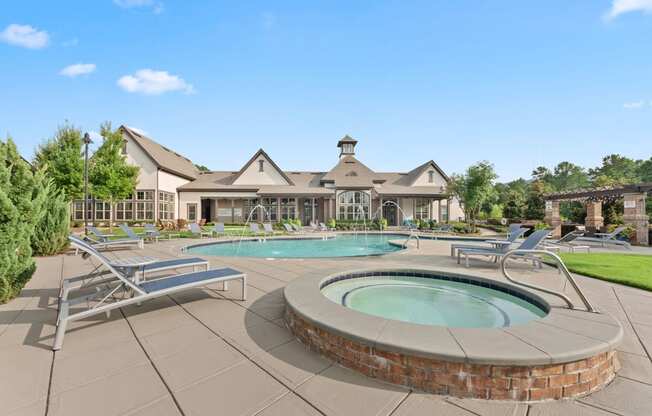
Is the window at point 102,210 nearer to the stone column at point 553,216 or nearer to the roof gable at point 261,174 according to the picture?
the roof gable at point 261,174

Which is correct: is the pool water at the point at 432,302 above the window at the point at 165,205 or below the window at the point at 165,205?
below

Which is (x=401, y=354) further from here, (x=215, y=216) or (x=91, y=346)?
(x=215, y=216)

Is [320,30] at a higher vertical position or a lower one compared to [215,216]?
higher

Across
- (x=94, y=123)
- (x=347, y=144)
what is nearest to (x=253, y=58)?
(x=94, y=123)

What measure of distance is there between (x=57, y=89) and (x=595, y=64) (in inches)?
1170

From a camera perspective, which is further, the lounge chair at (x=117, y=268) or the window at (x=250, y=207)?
the window at (x=250, y=207)

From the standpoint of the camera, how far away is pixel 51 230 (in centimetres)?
915

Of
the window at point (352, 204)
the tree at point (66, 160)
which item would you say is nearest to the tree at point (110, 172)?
the tree at point (66, 160)

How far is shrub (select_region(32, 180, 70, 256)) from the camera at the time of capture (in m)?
8.88

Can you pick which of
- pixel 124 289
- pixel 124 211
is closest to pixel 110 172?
pixel 124 211

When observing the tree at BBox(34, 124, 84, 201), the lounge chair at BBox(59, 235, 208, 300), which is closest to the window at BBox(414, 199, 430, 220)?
the lounge chair at BBox(59, 235, 208, 300)

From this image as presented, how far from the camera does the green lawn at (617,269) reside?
5.82 metres

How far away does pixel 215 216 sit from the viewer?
28047mm

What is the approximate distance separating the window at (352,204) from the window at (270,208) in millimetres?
6724
